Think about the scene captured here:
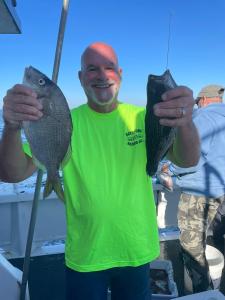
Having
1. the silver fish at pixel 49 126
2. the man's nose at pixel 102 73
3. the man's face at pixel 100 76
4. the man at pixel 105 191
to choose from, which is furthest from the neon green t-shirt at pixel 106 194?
the silver fish at pixel 49 126

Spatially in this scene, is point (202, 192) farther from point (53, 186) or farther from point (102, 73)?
point (53, 186)

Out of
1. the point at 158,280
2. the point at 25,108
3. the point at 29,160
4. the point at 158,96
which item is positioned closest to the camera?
the point at 25,108

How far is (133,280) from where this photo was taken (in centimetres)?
203

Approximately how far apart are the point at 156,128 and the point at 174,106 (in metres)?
0.19

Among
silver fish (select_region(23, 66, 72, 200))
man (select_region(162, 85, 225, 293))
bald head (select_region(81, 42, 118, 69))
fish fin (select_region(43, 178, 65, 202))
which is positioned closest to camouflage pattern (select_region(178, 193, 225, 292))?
man (select_region(162, 85, 225, 293))

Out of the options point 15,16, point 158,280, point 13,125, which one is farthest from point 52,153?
point 158,280

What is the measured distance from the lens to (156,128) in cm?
158

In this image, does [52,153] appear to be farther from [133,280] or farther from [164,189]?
[164,189]

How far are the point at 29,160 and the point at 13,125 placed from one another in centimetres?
40

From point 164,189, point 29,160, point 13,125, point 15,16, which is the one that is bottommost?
point 164,189

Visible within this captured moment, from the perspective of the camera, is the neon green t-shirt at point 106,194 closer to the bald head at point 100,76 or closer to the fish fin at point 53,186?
the bald head at point 100,76

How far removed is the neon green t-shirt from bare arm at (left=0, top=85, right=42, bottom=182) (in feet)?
0.87

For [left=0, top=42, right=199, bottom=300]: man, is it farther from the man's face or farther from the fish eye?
the fish eye

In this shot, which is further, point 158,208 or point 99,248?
point 158,208
